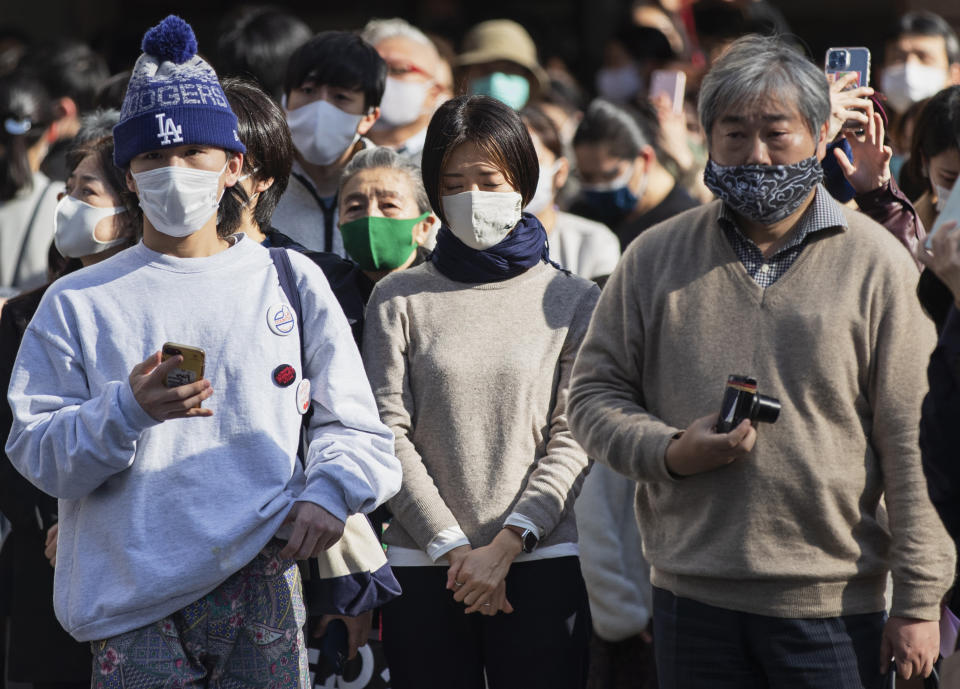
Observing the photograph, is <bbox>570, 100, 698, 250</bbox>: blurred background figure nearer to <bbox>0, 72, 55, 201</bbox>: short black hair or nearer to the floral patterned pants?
<bbox>0, 72, 55, 201</bbox>: short black hair

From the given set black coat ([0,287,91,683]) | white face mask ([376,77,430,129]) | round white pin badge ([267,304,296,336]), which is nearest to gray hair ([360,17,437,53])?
white face mask ([376,77,430,129])

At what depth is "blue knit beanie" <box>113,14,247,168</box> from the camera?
10.8 feet

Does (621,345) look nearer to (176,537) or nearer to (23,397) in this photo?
(176,537)

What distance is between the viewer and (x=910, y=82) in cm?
709

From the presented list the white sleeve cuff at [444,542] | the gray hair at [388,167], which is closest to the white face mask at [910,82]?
the gray hair at [388,167]

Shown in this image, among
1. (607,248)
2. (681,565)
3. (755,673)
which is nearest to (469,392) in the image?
(681,565)

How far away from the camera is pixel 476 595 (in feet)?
12.2

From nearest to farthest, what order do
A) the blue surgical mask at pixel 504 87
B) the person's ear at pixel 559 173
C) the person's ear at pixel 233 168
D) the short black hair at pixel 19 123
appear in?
the person's ear at pixel 233 168 < the person's ear at pixel 559 173 < the short black hair at pixel 19 123 < the blue surgical mask at pixel 504 87

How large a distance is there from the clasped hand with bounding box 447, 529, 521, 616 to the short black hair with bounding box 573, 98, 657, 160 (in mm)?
3043

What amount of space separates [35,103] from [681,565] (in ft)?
17.5

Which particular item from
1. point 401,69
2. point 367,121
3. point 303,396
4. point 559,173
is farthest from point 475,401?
point 401,69

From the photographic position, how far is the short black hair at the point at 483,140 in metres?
4.06

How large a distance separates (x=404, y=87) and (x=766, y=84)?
295 centimetres

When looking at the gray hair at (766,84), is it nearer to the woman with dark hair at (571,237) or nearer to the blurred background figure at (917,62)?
the woman with dark hair at (571,237)
